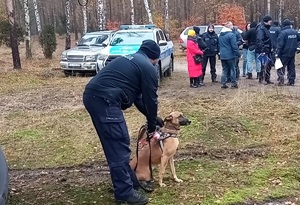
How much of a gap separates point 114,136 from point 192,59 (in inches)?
335

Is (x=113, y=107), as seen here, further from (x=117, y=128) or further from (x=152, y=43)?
(x=152, y=43)

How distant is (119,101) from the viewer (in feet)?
15.2

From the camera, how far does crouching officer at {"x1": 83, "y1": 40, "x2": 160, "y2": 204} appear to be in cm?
457

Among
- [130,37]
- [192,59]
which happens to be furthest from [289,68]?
[130,37]

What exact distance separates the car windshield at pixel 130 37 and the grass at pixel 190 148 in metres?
2.49

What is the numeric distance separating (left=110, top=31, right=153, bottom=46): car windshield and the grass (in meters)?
2.49

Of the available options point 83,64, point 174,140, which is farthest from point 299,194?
point 83,64

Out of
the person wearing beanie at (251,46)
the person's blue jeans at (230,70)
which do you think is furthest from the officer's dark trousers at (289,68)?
the person's blue jeans at (230,70)

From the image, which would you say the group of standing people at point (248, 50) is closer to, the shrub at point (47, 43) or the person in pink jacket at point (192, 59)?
the person in pink jacket at point (192, 59)

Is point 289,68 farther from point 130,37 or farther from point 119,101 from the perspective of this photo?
point 119,101

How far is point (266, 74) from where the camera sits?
1324 centimetres

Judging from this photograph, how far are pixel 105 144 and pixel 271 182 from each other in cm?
210

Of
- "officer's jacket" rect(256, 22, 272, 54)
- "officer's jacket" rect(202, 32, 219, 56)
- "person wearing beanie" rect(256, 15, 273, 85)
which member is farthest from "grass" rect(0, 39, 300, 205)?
"officer's jacket" rect(202, 32, 219, 56)

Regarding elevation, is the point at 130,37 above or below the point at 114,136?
above
